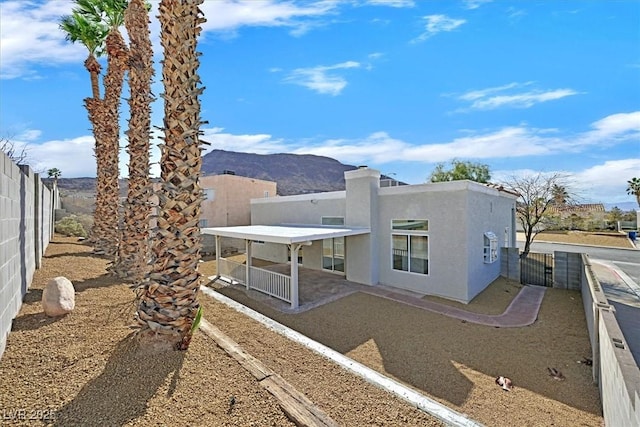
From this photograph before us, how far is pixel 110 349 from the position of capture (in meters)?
4.01

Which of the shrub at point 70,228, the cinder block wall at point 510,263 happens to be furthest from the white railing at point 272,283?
the shrub at point 70,228

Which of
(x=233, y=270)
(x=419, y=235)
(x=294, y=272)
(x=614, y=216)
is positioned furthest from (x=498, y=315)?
(x=614, y=216)

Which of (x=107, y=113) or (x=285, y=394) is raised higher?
(x=107, y=113)

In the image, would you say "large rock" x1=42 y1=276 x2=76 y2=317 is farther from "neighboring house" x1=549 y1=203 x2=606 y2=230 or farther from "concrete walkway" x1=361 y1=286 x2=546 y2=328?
"neighboring house" x1=549 y1=203 x2=606 y2=230

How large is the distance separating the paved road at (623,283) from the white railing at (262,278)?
31.2 ft

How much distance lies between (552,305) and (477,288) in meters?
2.55

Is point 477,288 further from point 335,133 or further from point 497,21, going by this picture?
point 335,133

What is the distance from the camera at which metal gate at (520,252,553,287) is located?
13.8 m

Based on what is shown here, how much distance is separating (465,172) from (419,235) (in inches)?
717

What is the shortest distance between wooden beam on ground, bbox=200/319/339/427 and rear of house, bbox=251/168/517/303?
30.2 feet

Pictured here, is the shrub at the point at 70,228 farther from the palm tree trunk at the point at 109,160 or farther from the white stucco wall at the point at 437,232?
the white stucco wall at the point at 437,232

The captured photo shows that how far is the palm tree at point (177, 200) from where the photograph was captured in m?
4.28

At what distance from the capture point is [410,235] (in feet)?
40.3

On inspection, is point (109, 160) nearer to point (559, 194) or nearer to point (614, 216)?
point (559, 194)
